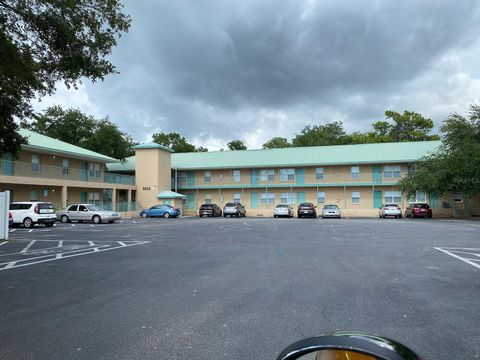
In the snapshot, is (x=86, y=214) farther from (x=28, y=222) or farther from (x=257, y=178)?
(x=257, y=178)

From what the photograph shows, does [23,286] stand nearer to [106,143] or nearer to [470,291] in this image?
[470,291]

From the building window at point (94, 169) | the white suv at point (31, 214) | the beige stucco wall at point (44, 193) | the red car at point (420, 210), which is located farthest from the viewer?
the building window at point (94, 169)

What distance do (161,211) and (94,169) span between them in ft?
26.1

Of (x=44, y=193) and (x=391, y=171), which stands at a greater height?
(x=391, y=171)

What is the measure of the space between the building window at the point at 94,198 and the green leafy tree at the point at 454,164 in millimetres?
30293

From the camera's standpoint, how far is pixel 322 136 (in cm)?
7256

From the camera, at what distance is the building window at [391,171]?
4409 centimetres

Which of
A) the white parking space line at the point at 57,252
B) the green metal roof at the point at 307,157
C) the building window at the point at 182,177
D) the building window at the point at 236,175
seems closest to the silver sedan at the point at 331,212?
the green metal roof at the point at 307,157

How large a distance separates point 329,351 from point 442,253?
11910mm

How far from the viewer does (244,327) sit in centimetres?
516

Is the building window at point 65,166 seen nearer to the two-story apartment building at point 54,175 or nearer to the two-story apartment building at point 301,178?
the two-story apartment building at point 54,175

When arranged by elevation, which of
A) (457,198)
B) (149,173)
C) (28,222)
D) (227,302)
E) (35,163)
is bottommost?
(227,302)

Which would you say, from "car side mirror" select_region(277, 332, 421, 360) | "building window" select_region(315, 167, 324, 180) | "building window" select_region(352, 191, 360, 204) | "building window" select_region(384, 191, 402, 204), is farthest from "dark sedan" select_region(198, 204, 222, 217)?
"car side mirror" select_region(277, 332, 421, 360)

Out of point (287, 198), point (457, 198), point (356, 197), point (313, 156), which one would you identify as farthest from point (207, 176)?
point (457, 198)
